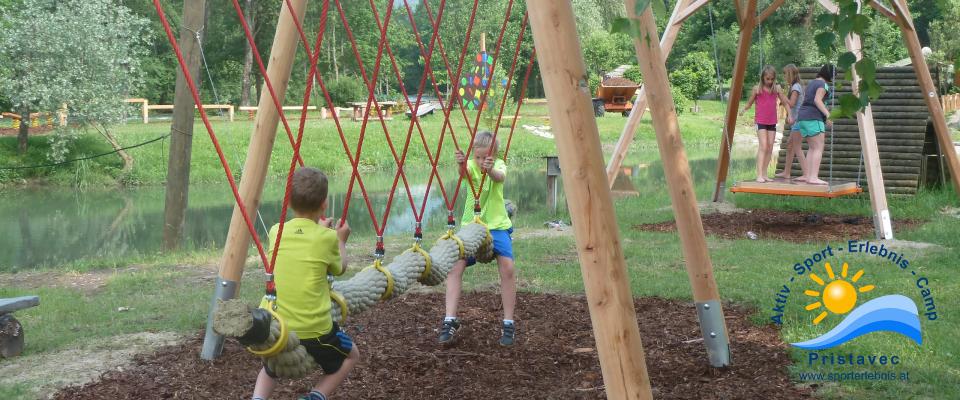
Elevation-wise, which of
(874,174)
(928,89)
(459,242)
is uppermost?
(928,89)

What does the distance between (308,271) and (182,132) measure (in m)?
6.94

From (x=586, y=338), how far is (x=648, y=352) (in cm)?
48

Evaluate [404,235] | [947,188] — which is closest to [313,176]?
[404,235]

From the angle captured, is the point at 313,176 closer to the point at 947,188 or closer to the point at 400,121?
the point at 947,188

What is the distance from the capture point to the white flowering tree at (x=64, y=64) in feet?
69.7

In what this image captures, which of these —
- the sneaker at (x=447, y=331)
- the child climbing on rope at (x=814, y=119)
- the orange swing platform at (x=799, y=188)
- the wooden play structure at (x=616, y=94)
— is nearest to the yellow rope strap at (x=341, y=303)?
the sneaker at (x=447, y=331)

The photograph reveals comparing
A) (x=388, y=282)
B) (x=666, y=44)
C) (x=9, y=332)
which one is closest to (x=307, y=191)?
(x=388, y=282)

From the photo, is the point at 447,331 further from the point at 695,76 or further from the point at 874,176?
the point at 695,76

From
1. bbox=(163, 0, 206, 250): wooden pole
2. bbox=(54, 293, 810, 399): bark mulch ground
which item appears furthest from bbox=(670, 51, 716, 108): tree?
bbox=(54, 293, 810, 399): bark mulch ground

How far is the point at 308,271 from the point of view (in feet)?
11.9

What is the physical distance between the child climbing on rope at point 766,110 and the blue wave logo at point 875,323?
481cm

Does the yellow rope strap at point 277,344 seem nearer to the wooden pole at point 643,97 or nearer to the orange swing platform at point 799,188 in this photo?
the wooden pole at point 643,97

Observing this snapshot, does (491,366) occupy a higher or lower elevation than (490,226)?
lower

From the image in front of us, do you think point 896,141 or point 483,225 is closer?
point 483,225
